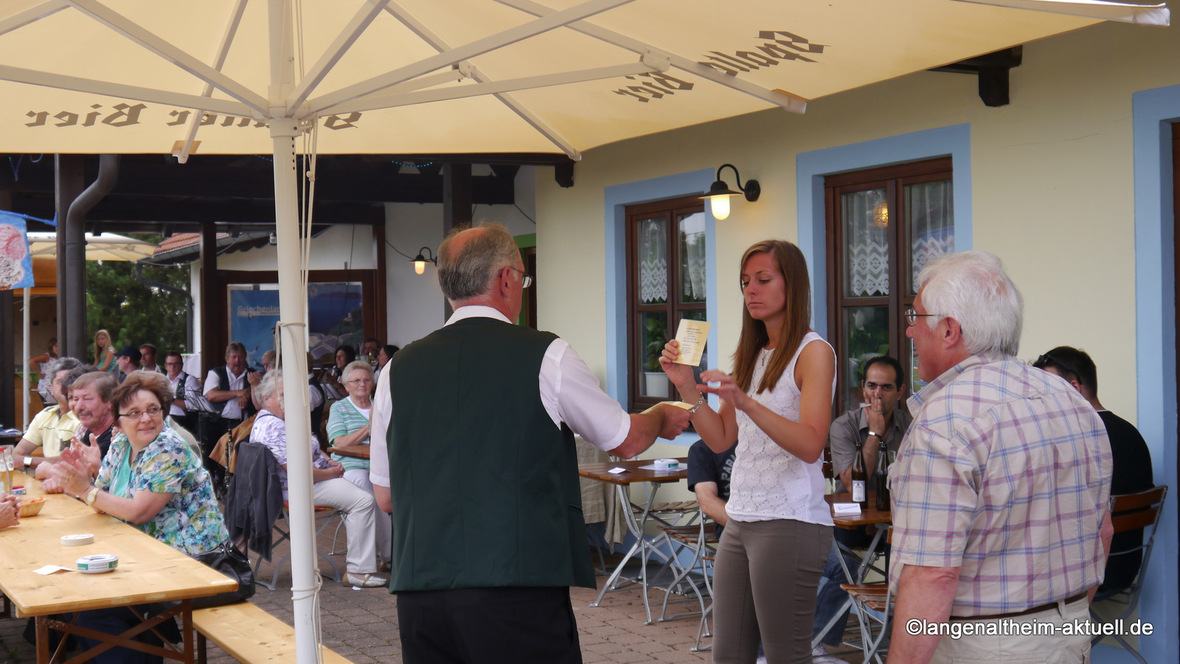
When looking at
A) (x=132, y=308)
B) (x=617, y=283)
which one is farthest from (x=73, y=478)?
(x=132, y=308)

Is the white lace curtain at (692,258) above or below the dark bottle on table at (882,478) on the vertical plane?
above

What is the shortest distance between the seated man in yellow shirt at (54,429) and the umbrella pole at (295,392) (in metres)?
4.89

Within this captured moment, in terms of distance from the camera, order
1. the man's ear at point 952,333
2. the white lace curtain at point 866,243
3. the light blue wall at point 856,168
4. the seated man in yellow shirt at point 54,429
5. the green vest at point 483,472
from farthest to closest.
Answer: the seated man in yellow shirt at point 54,429 < the white lace curtain at point 866,243 < the light blue wall at point 856,168 < the green vest at point 483,472 < the man's ear at point 952,333

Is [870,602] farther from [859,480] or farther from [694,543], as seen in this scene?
[694,543]

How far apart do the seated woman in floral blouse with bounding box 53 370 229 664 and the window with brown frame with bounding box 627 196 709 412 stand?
3.71 meters

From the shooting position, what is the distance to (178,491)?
4566 millimetres

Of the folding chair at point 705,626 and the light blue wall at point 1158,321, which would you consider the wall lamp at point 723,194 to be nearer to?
the folding chair at point 705,626

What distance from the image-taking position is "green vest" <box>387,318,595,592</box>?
2410 mm

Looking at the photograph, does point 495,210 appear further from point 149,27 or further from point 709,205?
point 149,27

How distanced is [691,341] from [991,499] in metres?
1.17

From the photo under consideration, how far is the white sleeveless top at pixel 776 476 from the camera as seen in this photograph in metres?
3.00

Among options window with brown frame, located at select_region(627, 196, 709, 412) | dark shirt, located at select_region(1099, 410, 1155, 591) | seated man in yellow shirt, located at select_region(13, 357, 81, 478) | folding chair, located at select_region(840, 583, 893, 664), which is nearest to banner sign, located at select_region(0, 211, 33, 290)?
seated man in yellow shirt, located at select_region(13, 357, 81, 478)

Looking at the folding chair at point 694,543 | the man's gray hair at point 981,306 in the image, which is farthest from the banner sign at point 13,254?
the man's gray hair at point 981,306

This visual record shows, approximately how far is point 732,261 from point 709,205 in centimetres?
43
